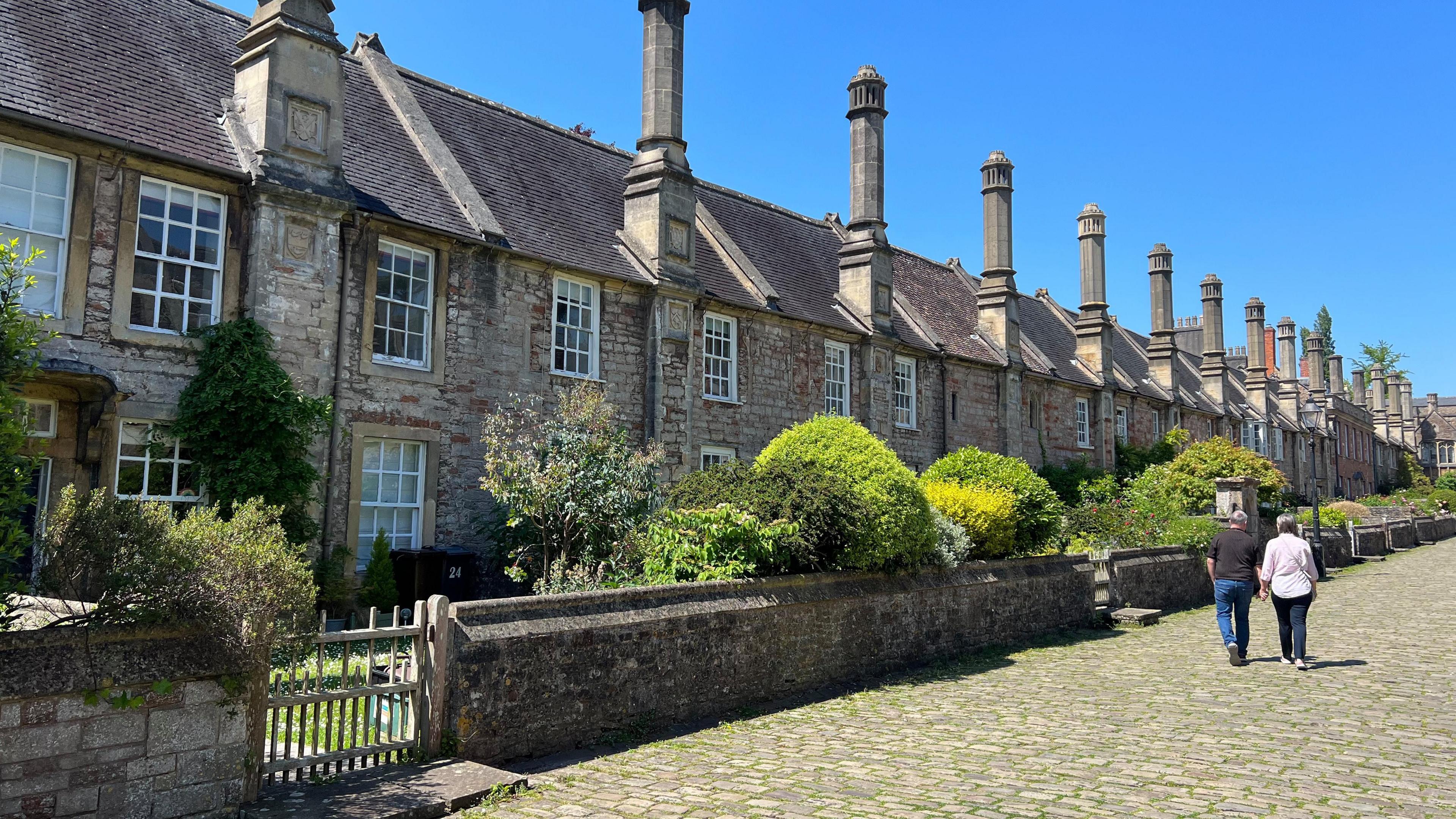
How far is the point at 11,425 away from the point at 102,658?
51.9 inches

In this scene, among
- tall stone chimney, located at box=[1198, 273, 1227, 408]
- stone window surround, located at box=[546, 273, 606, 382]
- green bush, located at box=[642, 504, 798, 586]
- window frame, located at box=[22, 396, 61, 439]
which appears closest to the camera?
green bush, located at box=[642, 504, 798, 586]

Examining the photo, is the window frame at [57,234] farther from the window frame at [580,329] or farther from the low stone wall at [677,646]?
the low stone wall at [677,646]

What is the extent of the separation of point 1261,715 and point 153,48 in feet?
51.6

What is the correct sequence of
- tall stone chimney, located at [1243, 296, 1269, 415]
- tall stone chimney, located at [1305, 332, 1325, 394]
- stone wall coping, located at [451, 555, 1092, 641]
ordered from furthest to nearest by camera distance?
1. tall stone chimney, located at [1305, 332, 1325, 394]
2. tall stone chimney, located at [1243, 296, 1269, 415]
3. stone wall coping, located at [451, 555, 1092, 641]

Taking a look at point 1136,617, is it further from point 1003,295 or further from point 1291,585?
point 1003,295

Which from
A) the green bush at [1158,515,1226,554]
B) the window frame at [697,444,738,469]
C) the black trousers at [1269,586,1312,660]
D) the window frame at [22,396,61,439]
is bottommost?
the black trousers at [1269,586,1312,660]

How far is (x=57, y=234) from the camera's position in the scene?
10930mm

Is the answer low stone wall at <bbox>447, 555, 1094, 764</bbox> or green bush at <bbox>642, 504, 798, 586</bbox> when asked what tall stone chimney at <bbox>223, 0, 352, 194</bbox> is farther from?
low stone wall at <bbox>447, 555, 1094, 764</bbox>

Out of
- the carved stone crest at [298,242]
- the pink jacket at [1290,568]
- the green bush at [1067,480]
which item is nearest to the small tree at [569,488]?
the carved stone crest at [298,242]

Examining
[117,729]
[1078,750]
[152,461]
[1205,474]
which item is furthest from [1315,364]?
[117,729]

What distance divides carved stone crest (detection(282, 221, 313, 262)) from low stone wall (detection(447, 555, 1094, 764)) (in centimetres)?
688

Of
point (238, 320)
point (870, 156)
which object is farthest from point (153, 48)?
point (870, 156)

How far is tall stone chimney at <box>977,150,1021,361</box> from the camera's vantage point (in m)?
27.6

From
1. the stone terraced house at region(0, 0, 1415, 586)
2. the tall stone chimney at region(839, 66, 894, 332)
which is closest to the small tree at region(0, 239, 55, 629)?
the stone terraced house at region(0, 0, 1415, 586)
